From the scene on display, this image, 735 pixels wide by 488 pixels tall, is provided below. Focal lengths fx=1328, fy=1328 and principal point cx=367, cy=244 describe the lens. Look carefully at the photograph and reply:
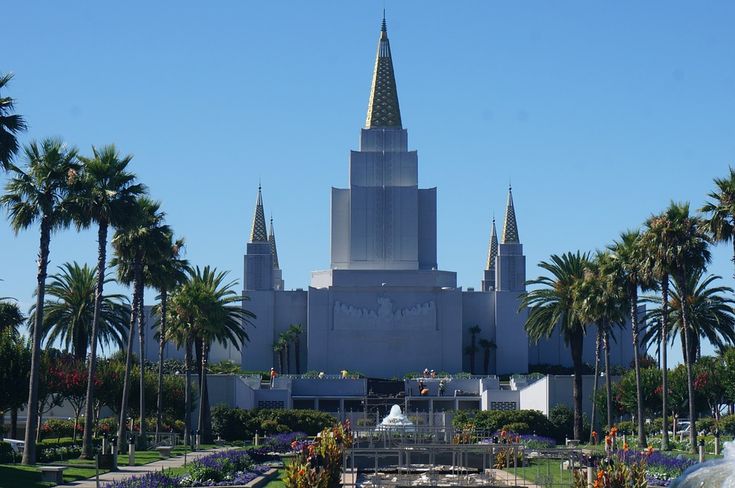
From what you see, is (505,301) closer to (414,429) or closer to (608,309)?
(608,309)

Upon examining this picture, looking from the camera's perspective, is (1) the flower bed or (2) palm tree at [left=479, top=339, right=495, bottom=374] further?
(2) palm tree at [left=479, top=339, right=495, bottom=374]

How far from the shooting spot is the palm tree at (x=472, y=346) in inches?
3821

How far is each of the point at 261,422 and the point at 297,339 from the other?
3493cm

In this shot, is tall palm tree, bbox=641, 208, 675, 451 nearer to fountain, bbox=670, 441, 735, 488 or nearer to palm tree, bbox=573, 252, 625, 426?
palm tree, bbox=573, 252, 625, 426

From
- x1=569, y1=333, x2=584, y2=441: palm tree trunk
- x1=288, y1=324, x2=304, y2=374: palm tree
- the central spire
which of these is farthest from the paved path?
the central spire

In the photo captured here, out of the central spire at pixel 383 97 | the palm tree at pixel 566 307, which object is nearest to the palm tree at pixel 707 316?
the palm tree at pixel 566 307

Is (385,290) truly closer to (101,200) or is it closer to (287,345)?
(287,345)

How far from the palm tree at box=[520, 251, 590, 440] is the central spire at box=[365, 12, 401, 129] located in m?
39.5

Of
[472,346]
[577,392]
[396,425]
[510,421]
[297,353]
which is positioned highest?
[472,346]

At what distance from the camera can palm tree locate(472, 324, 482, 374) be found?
97.1 meters

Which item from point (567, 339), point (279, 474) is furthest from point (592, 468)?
point (567, 339)

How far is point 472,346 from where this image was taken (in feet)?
319

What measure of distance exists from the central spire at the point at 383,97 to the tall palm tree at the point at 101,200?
191ft

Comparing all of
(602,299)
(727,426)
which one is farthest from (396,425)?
(727,426)
